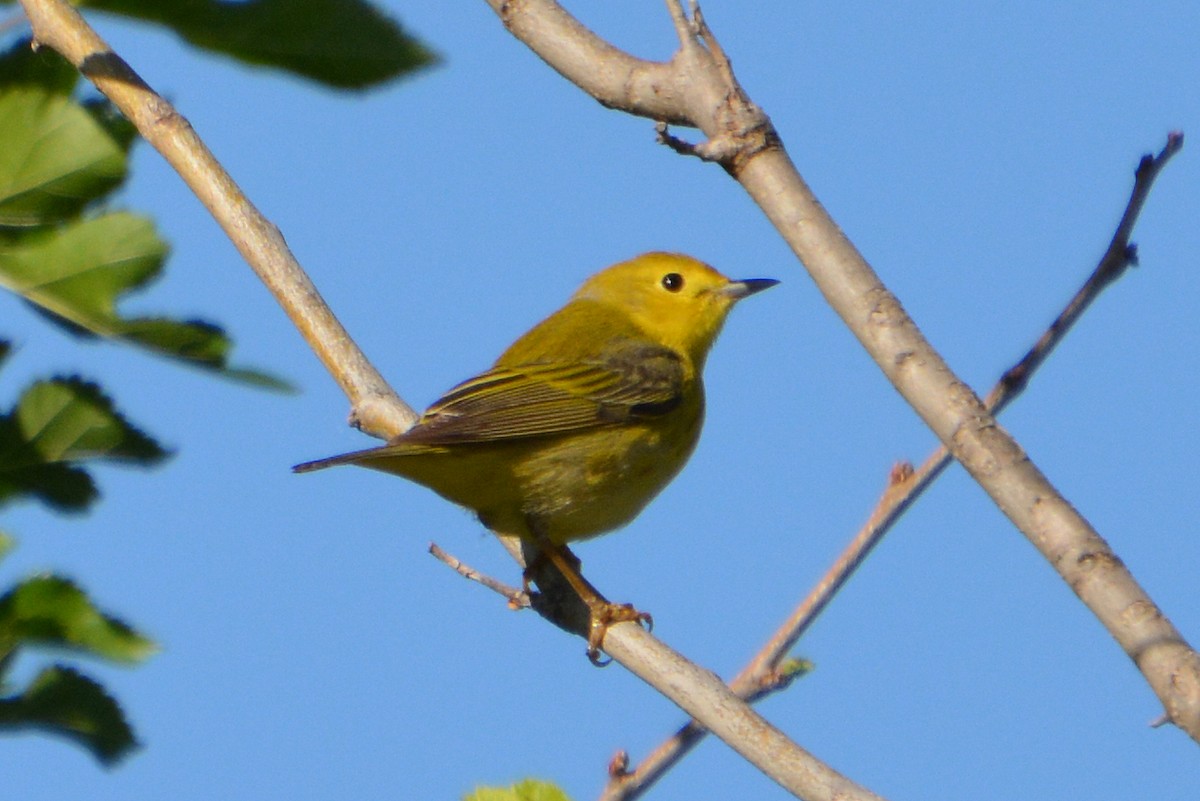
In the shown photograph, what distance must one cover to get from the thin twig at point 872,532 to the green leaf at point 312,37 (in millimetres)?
1201

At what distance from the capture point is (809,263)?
2.06 m

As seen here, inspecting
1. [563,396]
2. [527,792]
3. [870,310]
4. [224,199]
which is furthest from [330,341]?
[870,310]

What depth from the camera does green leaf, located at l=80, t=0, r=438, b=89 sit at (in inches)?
109

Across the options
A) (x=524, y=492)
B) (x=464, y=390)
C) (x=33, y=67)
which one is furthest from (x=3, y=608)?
(x=464, y=390)

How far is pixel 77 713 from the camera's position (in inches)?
105

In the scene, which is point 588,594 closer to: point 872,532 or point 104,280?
point 872,532

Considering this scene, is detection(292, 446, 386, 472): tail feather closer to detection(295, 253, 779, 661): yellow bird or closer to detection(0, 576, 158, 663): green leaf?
detection(295, 253, 779, 661): yellow bird

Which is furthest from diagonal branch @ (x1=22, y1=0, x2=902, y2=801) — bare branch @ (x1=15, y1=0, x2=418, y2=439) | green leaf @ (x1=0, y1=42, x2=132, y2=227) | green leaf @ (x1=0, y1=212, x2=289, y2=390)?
green leaf @ (x1=0, y1=212, x2=289, y2=390)

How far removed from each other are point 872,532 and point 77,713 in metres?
1.50

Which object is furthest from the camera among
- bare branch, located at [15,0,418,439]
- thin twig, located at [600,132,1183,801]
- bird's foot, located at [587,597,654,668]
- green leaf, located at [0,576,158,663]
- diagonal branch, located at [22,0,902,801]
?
bird's foot, located at [587,597,654,668]

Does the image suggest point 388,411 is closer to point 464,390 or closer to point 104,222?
point 464,390

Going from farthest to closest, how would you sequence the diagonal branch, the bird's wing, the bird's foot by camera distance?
the bird's wing
the bird's foot
the diagonal branch

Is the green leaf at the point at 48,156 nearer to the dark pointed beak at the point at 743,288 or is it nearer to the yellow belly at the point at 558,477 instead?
the yellow belly at the point at 558,477

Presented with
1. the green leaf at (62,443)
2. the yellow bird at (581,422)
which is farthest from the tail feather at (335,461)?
the green leaf at (62,443)
